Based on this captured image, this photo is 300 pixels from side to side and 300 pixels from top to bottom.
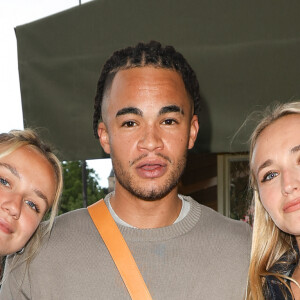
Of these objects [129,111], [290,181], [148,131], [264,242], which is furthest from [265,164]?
[129,111]

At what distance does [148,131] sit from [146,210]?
354 millimetres

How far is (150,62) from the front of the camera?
2.65 m

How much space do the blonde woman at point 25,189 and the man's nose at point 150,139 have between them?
43 centimetres

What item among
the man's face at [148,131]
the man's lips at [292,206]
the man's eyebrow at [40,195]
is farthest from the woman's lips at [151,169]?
the man's lips at [292,206]

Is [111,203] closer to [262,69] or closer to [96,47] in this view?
[96,47]

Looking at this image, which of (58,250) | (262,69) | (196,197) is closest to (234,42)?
(262,69)

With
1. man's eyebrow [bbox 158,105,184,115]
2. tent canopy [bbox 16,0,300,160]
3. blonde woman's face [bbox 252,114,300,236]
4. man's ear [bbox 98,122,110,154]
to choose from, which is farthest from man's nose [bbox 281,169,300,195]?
man's ear [bbox 98,122,110,154]

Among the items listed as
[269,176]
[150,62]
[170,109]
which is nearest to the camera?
[269,176]

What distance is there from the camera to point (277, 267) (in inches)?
102

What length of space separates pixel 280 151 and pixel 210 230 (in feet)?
1.48

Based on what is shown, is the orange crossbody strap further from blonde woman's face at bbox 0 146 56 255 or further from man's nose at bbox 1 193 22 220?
man's nose at bbox 1 193 22 220

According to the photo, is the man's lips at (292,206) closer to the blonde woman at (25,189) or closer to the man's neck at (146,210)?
the man's neck at (146,210)

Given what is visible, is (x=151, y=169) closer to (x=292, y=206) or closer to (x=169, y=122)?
(x=169, y=122)

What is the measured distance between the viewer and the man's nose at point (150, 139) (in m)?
2.45
